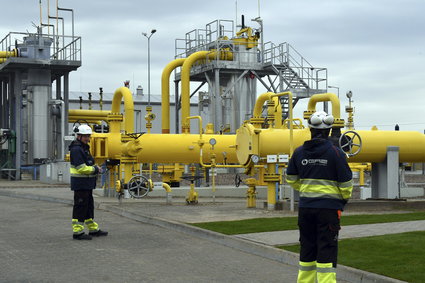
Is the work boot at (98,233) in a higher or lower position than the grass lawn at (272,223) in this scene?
lower

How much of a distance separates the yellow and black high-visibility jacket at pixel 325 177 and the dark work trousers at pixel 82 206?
586 centimetres

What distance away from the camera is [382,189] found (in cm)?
1738

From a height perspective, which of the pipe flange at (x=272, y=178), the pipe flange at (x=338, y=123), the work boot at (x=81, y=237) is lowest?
the work boot at (x=81, y=237)

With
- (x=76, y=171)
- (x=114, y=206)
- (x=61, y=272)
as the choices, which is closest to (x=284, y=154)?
(x=114, y=206)

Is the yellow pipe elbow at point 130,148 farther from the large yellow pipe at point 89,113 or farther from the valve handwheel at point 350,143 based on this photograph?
the large yellow pipe at point 89,113

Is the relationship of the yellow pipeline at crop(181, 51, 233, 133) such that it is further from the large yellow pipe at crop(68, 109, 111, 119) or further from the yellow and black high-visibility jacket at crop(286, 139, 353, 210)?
the yellow and black high-visibility jacket at crop(286, 139, 353, 210)

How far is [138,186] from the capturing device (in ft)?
62.4

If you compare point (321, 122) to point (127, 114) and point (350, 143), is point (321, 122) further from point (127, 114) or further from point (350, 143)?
point (127, 114)

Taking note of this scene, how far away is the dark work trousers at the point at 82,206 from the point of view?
1173 cm

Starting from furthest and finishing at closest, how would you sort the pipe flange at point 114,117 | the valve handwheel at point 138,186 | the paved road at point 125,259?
the pipe flange at point 114,117, the valve handwheel at point 138,186, the paved road at point 125,259

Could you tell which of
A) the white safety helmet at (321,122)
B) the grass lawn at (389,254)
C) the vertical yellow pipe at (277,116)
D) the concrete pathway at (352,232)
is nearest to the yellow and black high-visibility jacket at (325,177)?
the white safety helmet at (321,122)

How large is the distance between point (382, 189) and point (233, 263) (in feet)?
29.9

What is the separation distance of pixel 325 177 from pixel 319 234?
552 millimetres

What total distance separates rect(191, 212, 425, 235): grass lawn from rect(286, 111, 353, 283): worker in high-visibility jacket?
4835 mm
